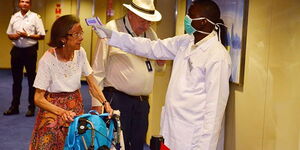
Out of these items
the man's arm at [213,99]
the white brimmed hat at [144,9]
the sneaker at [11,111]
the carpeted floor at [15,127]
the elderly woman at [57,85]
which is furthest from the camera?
the sneaker at [11,111]

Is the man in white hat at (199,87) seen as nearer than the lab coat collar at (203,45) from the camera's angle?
Yes

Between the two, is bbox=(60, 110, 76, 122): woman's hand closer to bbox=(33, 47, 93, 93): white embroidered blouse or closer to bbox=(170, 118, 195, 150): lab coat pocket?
bbox=(33, 47, 93, 93): white embroidered blouse

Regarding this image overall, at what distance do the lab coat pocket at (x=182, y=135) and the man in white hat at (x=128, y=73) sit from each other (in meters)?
0.68

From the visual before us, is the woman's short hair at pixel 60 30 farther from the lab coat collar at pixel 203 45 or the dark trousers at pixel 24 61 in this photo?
the dark trousers at pixel 24 61

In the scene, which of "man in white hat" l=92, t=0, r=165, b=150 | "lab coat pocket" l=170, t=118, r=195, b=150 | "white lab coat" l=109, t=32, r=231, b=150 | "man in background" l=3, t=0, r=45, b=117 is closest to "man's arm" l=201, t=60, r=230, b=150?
"white lab coat" l=109, t=32, r=231, b=150

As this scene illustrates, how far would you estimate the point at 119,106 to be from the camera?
307cm

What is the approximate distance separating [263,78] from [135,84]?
974 millimetres

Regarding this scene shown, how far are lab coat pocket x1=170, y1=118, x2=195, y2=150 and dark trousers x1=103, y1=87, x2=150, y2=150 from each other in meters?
0.67

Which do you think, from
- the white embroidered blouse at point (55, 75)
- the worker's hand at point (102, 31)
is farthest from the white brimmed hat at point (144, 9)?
the white embroidered blouse at point (55, 75)

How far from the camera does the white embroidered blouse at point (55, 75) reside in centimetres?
261

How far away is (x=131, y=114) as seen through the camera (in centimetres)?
313

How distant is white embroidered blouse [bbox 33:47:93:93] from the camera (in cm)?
261

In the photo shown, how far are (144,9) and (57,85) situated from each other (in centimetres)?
92

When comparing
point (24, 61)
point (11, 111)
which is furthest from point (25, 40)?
point (11, 111)
